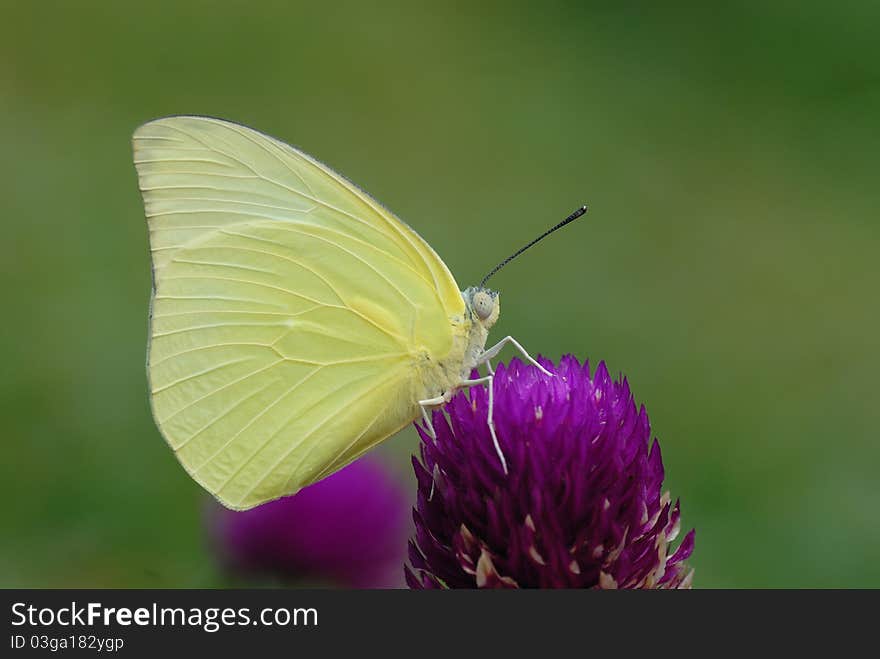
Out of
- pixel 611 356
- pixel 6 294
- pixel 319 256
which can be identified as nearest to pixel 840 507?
pixel 611 356

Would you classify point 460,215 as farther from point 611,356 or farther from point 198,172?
point 198,172

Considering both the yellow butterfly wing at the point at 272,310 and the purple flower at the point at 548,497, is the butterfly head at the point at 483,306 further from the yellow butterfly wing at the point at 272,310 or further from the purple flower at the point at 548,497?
the purple flower at the point at 548,497

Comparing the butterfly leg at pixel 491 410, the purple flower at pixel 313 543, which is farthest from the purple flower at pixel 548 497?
the purple flower at pixel 313 543

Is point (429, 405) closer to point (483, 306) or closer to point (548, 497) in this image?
point (483, 306)

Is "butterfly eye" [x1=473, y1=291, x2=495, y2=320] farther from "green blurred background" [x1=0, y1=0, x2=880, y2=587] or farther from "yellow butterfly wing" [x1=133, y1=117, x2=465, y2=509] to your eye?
"green blurred background" [x1=0, y1=0, x2=880, y2=587]

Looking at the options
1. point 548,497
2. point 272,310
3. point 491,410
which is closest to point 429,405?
point 491,410

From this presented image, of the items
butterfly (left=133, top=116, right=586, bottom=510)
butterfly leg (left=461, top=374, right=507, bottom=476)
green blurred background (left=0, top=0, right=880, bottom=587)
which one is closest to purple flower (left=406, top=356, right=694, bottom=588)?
butterfly leg (left=461, top=374, right=507, bottom=476)
